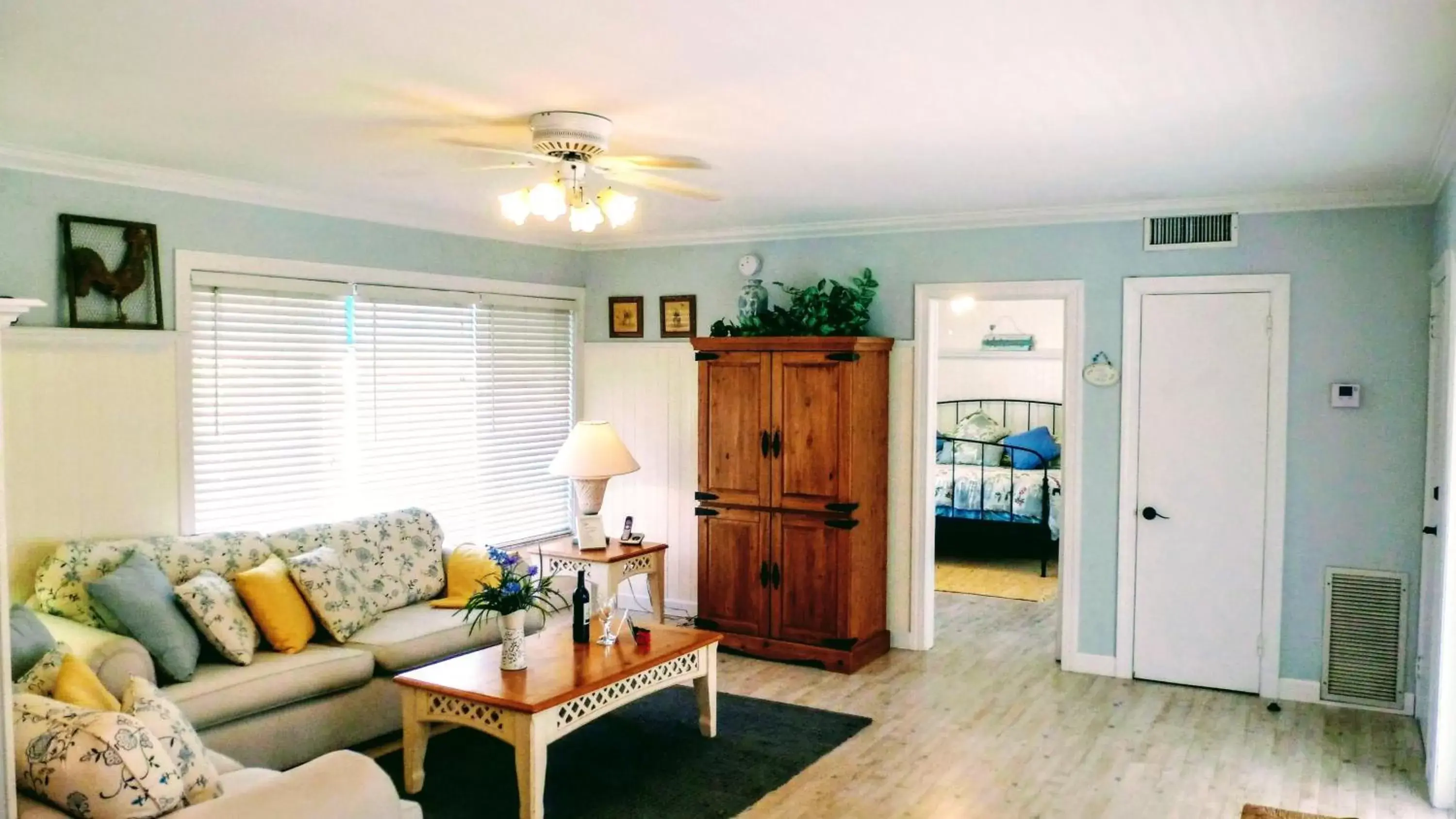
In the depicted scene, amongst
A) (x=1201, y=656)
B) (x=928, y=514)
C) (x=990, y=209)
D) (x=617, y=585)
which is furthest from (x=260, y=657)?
(x=1201, y=656)

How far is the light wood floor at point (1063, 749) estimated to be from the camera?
3783 mm

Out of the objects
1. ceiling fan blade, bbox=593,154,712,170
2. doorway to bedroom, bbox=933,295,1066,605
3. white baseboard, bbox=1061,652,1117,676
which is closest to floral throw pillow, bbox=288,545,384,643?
ceiling fan blade, bbox=593,154,712,170

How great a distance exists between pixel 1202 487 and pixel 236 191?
15.6 feet

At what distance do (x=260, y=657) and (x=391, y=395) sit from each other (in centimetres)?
179

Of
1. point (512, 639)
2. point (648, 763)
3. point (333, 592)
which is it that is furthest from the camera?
point (333, 592)

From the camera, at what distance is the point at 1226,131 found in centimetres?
353

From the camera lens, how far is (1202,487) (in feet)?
16.7

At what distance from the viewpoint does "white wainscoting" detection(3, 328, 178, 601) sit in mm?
4004

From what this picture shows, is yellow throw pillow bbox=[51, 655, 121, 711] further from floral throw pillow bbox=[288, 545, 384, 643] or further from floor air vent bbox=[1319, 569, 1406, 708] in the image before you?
floor air vent bbox=[1319, 569, 1406, 708]

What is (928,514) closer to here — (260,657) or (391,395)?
(391,395)

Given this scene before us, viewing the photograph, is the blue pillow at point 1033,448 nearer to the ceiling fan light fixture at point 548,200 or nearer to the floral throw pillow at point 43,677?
the ceiling fan light fixture at point 548,200

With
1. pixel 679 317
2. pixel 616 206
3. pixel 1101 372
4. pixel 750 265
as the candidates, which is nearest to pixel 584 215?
pixel 616 206

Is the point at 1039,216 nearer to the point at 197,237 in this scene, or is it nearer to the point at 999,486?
the point at 999,486

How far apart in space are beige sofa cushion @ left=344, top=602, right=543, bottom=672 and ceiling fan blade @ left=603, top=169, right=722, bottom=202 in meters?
1.91
